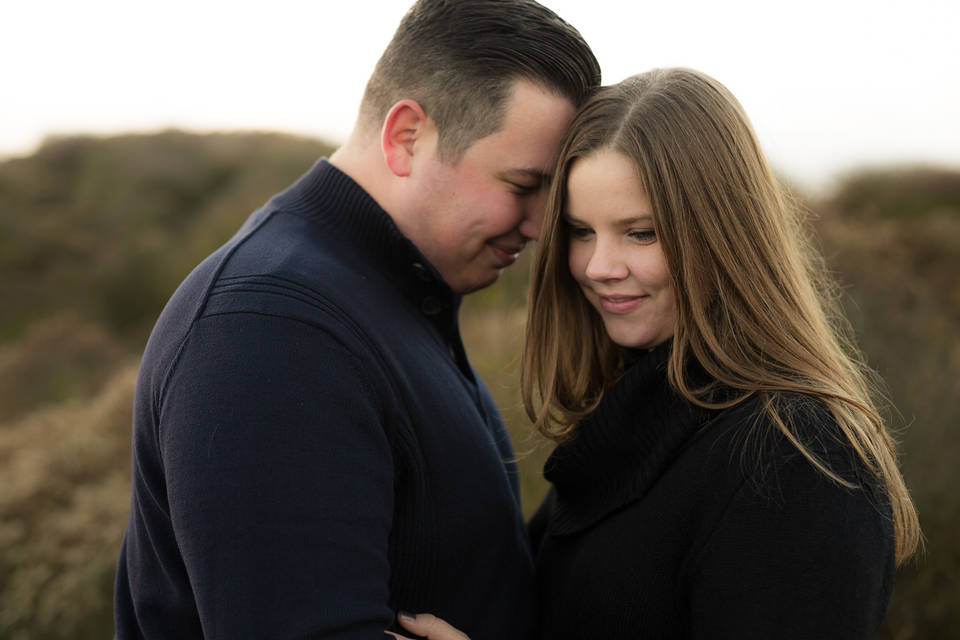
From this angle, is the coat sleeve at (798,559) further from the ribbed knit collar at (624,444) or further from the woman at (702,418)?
the ribbed knit collar at (624,444)

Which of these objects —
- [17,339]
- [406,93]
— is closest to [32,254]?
[17,339]

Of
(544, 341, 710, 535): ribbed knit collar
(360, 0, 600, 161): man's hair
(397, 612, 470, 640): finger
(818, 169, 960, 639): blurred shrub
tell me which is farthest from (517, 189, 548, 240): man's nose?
(818, 169, 960, 639): blurred shrub

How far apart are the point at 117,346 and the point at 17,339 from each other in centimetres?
275

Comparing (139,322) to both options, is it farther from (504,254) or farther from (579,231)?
(579,231)

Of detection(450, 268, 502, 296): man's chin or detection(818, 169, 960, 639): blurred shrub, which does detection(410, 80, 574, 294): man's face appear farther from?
detection(818, 169, 960, 639): blurred shrub

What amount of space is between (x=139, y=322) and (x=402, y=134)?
12746mm

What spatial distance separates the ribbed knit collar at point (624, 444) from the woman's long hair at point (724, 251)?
0.22 ft

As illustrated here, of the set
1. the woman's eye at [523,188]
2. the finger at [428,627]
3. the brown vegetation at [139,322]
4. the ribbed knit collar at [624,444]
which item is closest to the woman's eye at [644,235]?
the ribbed knit collar at [624,444]

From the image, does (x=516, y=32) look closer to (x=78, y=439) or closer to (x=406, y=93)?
(x=406, y=93)

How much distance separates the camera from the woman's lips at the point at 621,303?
6.20ft

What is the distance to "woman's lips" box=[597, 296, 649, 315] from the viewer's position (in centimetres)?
189

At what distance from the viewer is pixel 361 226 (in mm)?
1840

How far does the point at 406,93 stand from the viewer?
1.98 meters

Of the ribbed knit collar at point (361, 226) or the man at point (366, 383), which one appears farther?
the ribbed knit collar at point (361, 226)
